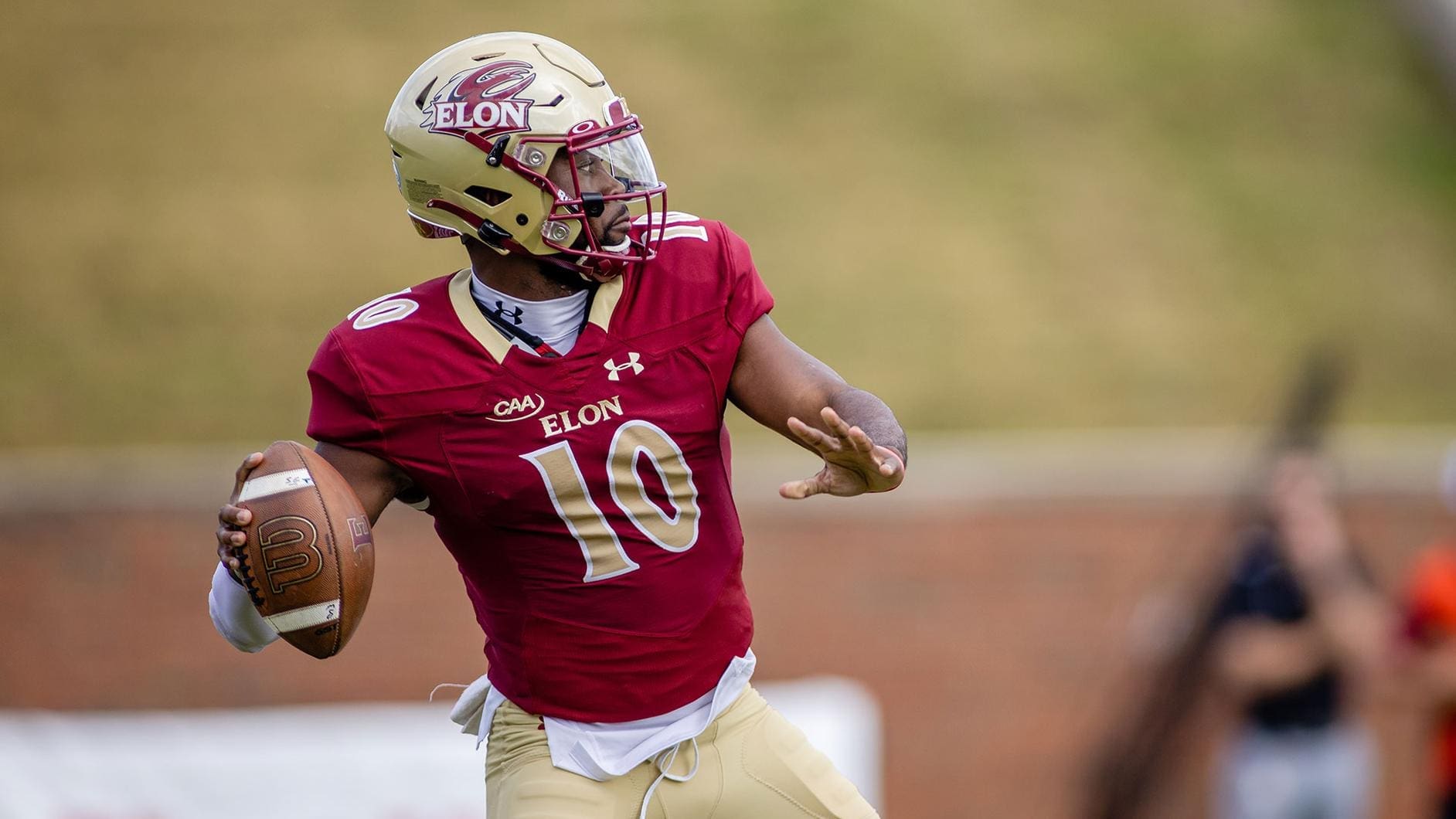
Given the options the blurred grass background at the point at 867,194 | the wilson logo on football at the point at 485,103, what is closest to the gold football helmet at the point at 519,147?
the wilson logo on football at the point at 485,103

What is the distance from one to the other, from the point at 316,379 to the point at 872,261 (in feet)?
28.5

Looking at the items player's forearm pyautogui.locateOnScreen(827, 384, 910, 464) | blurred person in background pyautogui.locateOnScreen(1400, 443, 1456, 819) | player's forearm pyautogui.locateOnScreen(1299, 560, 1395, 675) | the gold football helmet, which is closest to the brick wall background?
player's forearm pyautogui.locateOnScreen(1299, 560, 1395, 675)

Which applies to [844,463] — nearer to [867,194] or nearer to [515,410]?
[515,410]

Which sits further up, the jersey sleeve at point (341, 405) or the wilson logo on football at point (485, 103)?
the wilson logo on football at point (485, 103)

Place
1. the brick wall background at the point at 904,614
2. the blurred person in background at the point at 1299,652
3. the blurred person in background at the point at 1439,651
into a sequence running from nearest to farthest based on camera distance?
the blurred person in background at the point at 1439,651, the blurred person in background at the point at 1299,652, the brick wall background at the point at 904,614

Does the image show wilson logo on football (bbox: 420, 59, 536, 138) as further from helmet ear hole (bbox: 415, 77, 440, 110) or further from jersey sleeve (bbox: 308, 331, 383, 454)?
jersey sleeve (bbox: 308, 331, 383, 454)

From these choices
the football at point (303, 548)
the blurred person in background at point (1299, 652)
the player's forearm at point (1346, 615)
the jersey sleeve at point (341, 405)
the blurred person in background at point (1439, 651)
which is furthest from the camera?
the blurred person in background at point (1299, 652)

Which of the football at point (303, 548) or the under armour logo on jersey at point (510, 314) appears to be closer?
the football at point (303, 548)

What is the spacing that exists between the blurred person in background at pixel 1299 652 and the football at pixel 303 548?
5.85 metres

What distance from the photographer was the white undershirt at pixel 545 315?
3215 mm

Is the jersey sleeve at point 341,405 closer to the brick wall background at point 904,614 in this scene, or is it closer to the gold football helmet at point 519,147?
the gold football helmet at point 519,147

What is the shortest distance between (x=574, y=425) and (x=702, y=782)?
2.57ft

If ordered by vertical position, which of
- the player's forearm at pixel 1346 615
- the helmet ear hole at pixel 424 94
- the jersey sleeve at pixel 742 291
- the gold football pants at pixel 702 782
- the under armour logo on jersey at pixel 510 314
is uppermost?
the helmet ear hole at pixel 424 94

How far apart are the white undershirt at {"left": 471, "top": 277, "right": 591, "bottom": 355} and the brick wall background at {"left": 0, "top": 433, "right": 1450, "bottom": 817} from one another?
18.4 ft
